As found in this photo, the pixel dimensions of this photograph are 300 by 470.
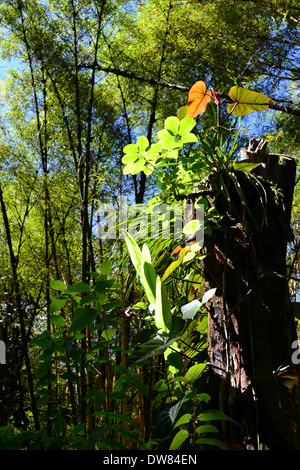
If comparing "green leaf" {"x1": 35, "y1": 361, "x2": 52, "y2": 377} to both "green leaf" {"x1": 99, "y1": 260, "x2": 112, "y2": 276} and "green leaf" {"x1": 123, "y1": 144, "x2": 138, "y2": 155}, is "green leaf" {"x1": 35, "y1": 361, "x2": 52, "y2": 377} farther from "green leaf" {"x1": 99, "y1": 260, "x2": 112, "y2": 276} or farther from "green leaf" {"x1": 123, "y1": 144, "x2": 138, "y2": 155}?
"green leaf" {"x1": 123, "y1": 144, "x2": 138, "y2": 155}

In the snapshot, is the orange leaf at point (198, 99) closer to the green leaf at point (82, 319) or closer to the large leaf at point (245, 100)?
the large leaf at point (245, 100)

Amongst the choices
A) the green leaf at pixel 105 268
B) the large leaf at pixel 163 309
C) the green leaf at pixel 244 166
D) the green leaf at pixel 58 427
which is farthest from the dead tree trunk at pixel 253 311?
the green leaf at pixel 58 427

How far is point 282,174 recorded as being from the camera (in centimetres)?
100

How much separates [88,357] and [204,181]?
534 millimetres

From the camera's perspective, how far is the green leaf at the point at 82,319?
2.96 feet

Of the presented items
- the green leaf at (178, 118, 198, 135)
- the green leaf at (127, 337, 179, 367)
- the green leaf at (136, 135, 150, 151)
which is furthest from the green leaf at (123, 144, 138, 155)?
the green leaf at (127, 337, 179, 367)

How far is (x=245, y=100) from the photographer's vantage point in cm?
105

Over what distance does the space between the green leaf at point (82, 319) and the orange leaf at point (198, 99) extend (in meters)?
0.57

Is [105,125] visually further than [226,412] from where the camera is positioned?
Yes

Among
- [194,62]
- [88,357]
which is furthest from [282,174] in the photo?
[194,62]

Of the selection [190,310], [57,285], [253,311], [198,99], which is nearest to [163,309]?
[190,310]

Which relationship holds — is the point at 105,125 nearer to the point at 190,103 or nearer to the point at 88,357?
the point at 190,103

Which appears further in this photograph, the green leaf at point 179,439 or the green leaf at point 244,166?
the green leaf at point 244,166
